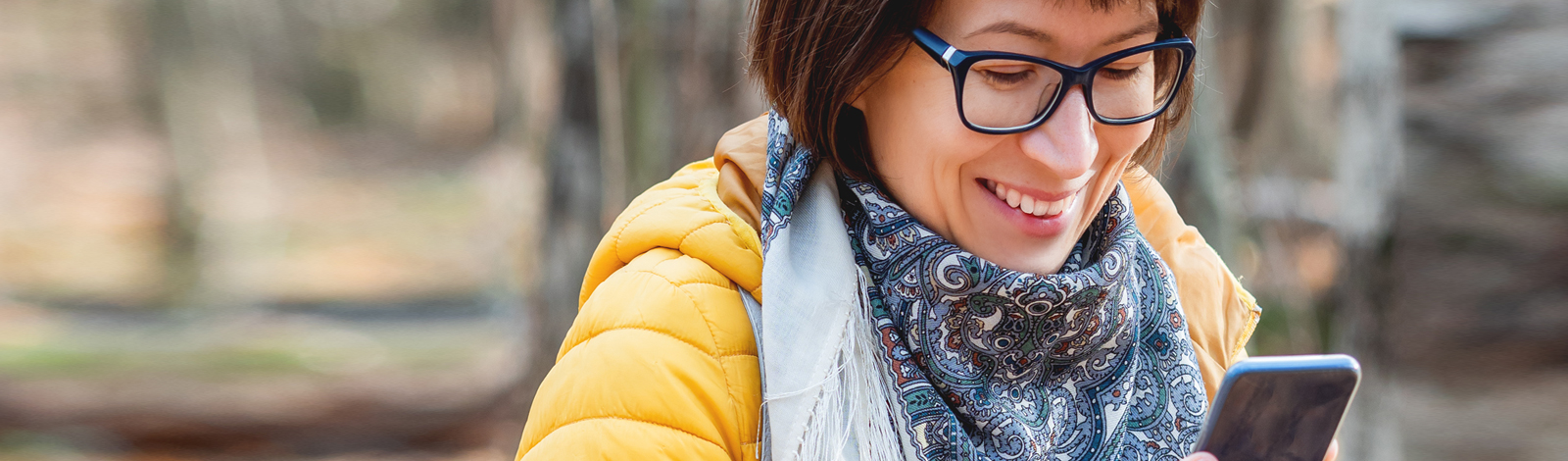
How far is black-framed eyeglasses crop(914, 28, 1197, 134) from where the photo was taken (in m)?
1.16

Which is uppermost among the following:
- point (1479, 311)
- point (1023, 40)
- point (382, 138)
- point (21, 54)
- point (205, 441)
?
point (21, 54)

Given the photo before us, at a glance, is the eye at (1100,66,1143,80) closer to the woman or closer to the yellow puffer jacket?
the woman

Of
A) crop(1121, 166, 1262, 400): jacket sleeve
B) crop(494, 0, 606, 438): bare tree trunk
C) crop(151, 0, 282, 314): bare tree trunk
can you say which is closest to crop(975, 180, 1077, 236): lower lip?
crop(1121, 166, 1262, 400): jacket sleeve

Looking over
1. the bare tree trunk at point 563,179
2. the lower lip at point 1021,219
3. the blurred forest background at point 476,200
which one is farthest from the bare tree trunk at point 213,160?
the lower lip at point 1021,219

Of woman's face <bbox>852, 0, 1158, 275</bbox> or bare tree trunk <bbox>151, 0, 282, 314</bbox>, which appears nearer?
woman's face <bbox>852, 0, 1158, 275</bbox>

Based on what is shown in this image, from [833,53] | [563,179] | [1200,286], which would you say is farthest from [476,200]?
[833,53]

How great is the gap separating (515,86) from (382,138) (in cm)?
1086

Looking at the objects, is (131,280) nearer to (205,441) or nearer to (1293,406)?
(205,441)

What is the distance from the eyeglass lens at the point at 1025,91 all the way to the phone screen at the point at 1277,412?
34cm

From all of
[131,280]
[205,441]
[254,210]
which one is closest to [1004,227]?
[205,441]

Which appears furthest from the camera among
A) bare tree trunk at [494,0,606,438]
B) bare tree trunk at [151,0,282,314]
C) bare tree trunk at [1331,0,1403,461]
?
bare tree trunk at [151,0,282,314]

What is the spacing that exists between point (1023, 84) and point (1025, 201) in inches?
5.6

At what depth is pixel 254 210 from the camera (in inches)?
448

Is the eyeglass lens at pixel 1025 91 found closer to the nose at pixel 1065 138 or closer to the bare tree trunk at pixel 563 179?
the nose at pixel 1065 138
